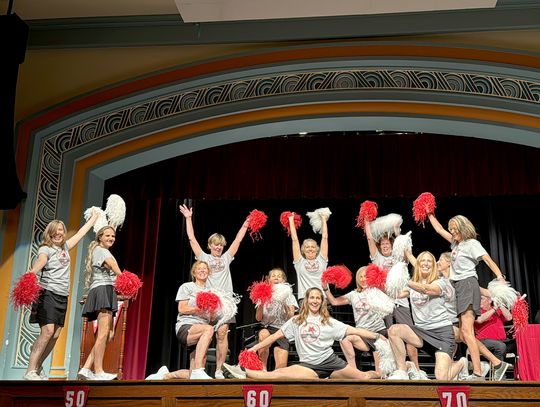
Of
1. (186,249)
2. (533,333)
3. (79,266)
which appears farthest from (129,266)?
(533,333)

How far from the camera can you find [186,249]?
9.59m

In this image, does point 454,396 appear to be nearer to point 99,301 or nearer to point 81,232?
point 99,301

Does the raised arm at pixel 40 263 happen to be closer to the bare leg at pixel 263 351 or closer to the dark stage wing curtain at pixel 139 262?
the bare leg at pixel 263 351

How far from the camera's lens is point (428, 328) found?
214 inches

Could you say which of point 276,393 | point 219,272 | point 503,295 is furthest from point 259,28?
point 276,393

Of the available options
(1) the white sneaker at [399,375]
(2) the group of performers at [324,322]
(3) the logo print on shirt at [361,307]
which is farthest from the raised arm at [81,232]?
(1) the white sneaker at [399,375]

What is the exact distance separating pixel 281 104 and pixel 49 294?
2.90 m

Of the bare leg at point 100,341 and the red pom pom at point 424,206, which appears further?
the red pom pom at point 424,206

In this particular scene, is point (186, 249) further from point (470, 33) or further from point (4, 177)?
point (470, 33)

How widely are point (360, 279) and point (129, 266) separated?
156 inches

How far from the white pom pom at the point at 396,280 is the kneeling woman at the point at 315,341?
0.38 m

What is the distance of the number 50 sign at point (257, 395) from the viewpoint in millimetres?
4785

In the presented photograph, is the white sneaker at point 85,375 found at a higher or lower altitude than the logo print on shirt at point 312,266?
lower

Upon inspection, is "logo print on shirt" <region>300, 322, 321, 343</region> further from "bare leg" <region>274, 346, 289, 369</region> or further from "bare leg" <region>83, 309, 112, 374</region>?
"bare leg" <region>83, 309, 112, 374</region>
